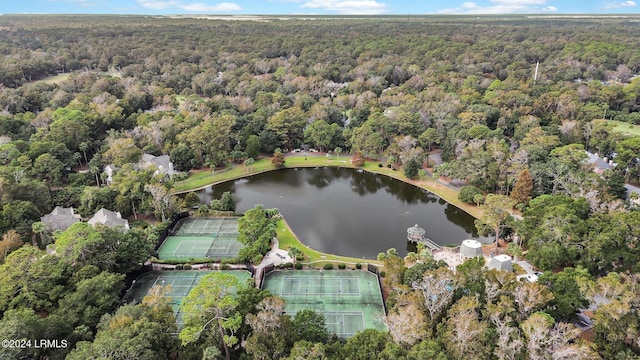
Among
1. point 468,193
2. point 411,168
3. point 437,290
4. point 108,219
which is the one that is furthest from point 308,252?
point 411,168

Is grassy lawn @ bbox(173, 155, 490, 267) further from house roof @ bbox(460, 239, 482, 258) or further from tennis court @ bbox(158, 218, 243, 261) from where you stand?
house roof @ bbox(460, 239, 482, 258)

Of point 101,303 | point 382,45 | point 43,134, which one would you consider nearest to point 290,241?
point 101,303

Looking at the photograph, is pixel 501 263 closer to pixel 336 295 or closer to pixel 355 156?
pixel 336 295

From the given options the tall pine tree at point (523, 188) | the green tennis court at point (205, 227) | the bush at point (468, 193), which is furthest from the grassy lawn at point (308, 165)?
the green tennis court at point (205, 227)

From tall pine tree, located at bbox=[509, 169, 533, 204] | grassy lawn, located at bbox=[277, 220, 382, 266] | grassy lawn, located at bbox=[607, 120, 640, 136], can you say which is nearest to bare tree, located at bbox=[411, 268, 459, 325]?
grassy lawn, located at bbox=[277, 220, 382, 266]

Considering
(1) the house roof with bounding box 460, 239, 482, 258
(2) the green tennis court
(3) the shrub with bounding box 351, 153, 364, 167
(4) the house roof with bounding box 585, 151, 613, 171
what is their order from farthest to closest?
(3) the shrub with bounding box 351, 153, 364, 167
(4) the house roof with bounding box 585, 151, 613, 171
(2) the green tennis court
(1) the house roof with bounding box 460, 239, 482, 258

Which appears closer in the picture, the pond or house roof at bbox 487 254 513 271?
house roof at bbox 487 254 513 271

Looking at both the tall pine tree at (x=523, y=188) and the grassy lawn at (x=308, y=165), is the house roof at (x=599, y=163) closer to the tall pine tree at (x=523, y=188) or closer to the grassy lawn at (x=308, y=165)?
the tall pine tree at (x=523, y=188)
